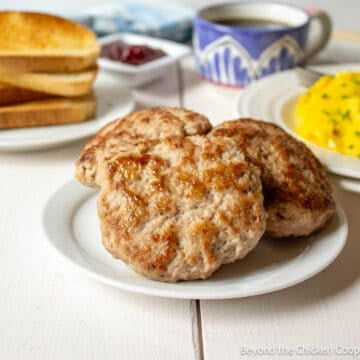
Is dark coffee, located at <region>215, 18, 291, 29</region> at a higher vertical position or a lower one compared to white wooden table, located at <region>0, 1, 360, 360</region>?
lower

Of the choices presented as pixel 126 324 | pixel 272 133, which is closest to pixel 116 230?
pixel 126 324

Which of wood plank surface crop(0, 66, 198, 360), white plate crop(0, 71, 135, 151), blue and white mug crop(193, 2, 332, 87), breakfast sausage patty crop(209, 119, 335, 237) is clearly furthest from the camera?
blue and white mug crop(193, 2, 332, 87)

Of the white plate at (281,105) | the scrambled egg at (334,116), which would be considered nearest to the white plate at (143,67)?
the white plate at (281,105)

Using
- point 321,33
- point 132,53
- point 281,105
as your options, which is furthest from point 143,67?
Result: point 321,33

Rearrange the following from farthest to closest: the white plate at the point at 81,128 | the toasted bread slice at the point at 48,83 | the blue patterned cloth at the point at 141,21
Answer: the blue patterned cloth at the point at 141,21 < the toasted bread slice at the point at 48,83 < the white plate at the point at 81,128

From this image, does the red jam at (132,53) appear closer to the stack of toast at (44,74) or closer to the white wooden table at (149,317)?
the stack of toast at (44,74)

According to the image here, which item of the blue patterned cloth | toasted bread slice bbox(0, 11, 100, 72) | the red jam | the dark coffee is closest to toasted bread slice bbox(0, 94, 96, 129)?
toasted bread slice bbox(0, 11, 100, 72)

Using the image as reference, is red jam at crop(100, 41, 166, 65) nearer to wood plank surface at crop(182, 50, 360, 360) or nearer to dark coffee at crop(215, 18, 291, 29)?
dark coffee at crop(215, 18, 291, 29)
